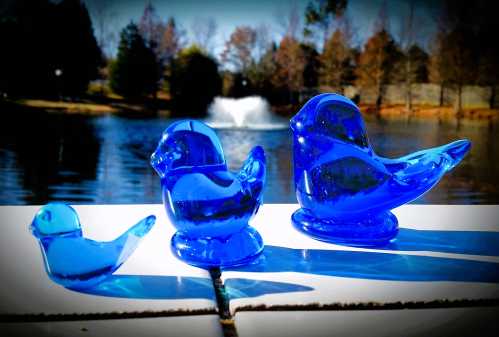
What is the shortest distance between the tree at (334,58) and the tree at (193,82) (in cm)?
34

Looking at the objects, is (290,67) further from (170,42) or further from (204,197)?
(204,197)

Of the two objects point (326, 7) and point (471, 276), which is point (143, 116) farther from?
point (471, 276)

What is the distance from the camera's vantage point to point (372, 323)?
1.35 feet

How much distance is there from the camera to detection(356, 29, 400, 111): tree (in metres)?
1.50

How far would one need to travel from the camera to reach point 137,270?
20.8 inches

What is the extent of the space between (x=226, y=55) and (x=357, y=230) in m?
0.94

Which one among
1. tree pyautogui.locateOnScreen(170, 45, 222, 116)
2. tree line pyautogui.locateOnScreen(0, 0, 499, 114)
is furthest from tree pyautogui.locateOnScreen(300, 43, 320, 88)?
tree pyautogui.locateOnScreen(170, 45, 222, 116)

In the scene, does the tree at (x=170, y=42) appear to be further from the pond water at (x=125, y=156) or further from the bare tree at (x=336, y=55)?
the bare tree at (x=336, y=55)

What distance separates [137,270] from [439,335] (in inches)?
12.7

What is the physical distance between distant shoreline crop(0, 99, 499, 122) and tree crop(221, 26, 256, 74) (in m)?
0.17

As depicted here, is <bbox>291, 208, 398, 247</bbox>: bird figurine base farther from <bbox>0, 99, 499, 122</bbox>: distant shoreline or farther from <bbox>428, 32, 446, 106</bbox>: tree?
<bbox>428, 32, 446, 106</bbox>: tree

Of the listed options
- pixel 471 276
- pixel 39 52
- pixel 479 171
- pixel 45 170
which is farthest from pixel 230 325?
pixel 479 171

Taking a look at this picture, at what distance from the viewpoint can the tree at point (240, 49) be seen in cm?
140

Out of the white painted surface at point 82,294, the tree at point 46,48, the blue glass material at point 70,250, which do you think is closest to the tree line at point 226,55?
the tree at point 46,48
